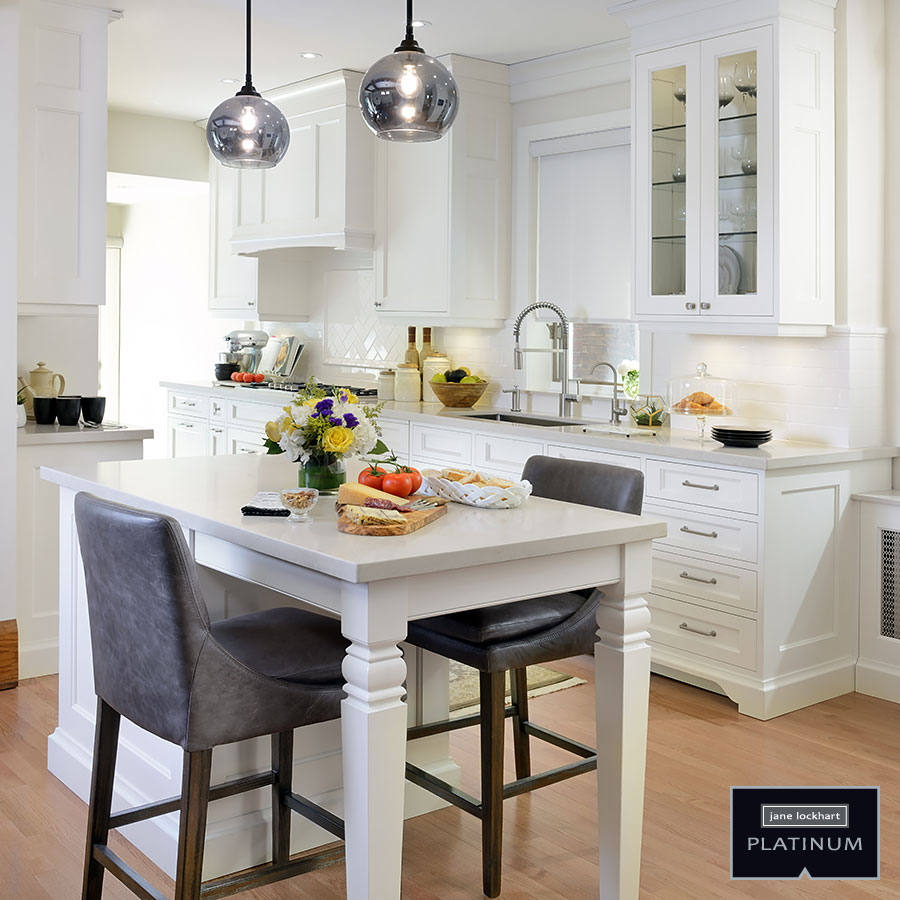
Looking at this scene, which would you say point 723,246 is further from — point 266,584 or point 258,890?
point 258,890

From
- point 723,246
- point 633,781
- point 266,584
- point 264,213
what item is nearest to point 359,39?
point 264,213

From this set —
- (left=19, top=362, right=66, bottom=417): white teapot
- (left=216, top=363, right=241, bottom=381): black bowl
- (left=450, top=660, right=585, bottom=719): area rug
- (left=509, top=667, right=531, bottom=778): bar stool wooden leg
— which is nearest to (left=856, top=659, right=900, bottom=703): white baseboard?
(left=450, top=660, right=585, bottom=719): area rug

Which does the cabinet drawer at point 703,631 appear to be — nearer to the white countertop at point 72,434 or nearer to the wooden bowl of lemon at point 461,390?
the wooden bowl of lemon at point 461,390

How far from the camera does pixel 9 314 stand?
13.1ft

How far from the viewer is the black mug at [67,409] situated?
14.5 feet

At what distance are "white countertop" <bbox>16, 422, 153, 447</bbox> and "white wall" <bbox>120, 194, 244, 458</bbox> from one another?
3.33 m

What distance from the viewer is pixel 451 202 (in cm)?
529

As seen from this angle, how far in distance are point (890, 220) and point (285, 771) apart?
307cm

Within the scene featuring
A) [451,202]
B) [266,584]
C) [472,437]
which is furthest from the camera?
[451,202]

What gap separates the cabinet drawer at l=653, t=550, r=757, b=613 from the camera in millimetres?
3779

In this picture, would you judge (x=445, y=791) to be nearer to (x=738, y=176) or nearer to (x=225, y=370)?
(x=738, y=176)

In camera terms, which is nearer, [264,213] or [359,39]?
[359,39]

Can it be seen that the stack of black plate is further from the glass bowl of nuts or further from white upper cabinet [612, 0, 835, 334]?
the glass bowl of nuts

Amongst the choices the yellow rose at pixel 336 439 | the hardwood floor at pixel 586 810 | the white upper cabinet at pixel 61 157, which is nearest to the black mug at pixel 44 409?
the white upper cabinet at pixel 61 157
